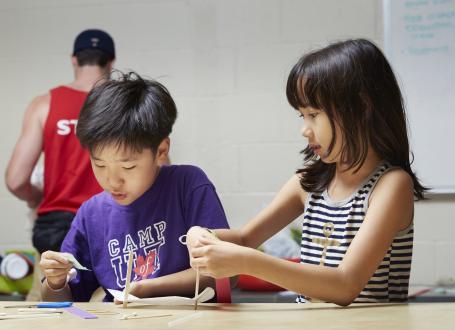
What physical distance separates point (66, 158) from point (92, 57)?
0.43m

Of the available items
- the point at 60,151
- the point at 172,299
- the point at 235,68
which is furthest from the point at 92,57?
the point at 172,299

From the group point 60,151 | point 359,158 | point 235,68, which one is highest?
point 235,68

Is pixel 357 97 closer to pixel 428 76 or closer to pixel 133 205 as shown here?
pixel 133 205

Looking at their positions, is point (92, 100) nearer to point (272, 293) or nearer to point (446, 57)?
point (272, 293)

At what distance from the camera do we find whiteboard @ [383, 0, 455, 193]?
3506 millimetres

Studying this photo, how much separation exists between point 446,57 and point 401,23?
25 centimetres

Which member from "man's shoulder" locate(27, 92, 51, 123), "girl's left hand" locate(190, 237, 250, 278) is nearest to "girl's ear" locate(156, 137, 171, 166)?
"girl's left hand" locate(190, 237, 250, 278)

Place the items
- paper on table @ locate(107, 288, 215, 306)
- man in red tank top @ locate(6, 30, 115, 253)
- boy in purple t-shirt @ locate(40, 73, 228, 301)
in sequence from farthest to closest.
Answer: man in red tank top @ locate(6, 30, 115, 253)
boy in purple t-shirt @ locate(40, 73, 228, 301)
paper on table @ locate(107, 288, 215, 306)

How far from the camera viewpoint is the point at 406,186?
155 cm

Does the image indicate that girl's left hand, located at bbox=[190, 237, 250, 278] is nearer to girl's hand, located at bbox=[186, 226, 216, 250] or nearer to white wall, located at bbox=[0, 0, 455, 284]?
girl's hand, located at bbox=[186, 226, 216, 250]

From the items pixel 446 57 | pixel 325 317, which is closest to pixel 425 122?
pixel 446 57

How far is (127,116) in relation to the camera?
170 cm

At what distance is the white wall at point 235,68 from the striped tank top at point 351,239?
200cm

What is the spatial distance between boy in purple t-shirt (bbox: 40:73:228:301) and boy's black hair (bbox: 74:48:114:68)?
1.47m
